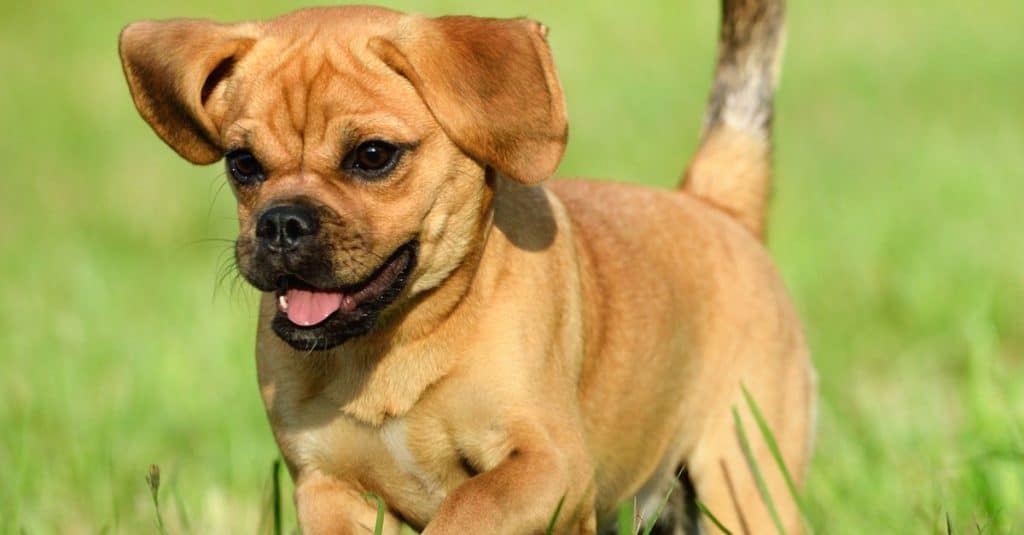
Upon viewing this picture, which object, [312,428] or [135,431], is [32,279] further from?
[312,428]

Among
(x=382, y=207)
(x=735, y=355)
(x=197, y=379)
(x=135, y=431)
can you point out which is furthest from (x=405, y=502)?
(x=197, y=379)

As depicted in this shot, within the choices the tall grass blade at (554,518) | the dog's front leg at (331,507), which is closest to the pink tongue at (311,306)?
the dog's front leg at (331,507)

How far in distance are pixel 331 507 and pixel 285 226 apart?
82cm

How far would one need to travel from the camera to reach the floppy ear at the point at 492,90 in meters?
4.39

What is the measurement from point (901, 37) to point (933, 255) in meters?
9.11

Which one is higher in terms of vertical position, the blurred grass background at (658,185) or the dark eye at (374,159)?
the dark eye at (374,159)

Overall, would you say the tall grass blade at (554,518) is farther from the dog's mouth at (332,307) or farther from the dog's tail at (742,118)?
the dog's tail at (742,118)

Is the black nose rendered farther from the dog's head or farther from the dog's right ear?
the dog's right ear

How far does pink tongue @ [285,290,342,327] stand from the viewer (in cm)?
432

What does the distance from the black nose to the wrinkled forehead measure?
23 cm

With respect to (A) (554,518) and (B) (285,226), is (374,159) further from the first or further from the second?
(A) (554,518)

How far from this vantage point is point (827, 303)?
28.6 feet

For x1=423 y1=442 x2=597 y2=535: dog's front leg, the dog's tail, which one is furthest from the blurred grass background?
the dog's tail

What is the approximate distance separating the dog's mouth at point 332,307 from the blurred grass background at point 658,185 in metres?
0.63
